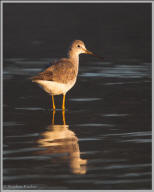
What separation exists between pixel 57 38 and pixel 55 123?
1365 centimetres

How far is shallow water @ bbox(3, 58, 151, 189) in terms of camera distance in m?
8.52

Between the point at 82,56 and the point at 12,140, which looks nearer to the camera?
the point at 12,140

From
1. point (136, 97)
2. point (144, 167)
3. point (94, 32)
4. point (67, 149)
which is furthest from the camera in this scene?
point (94, 32)

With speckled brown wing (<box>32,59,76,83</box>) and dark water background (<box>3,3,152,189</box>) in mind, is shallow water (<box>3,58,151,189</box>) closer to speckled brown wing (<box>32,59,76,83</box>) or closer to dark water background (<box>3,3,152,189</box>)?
dark water background (<box>3,3,152,189</box>)

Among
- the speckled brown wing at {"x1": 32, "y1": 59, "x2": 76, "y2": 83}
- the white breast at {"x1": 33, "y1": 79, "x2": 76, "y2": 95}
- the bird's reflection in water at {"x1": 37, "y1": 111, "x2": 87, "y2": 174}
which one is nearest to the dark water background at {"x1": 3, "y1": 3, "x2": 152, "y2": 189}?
the bird's reflection in water at {"x1": 37, "y1": 111, "x2": 87, "y2": 174}

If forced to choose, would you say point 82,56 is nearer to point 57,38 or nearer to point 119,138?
point 57,38

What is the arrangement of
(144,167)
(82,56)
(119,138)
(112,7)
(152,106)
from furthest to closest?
1. (112,7)
2. (82,56)
3. (152,106)
4. (119,138)
5. (144,167)

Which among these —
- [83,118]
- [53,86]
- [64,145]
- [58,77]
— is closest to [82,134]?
[64,145]

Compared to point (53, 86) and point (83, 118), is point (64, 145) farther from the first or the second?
point (53, 86)

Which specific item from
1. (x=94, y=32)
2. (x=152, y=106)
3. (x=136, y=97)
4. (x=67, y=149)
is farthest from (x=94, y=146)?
(x=94, y=32)

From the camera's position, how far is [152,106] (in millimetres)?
13055

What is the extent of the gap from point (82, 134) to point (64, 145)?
84 centimetres

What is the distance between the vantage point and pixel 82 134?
35.9 feet

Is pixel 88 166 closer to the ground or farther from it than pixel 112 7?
closer to the ground
